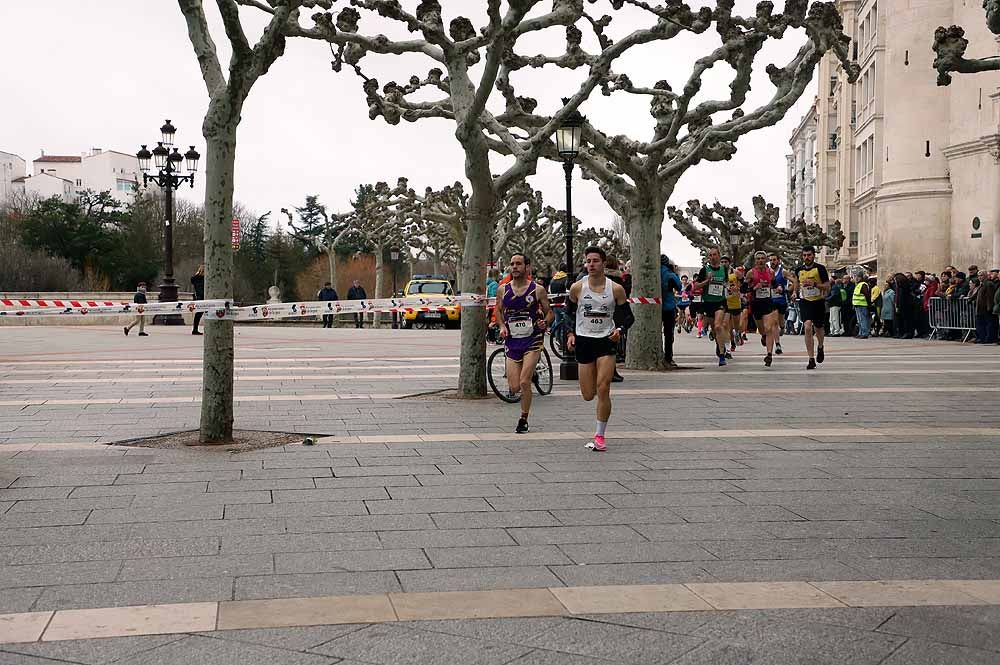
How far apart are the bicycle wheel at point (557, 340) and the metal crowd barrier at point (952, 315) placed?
1170 centimetres

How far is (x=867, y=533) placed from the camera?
6.25m

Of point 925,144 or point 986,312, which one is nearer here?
point 986,312

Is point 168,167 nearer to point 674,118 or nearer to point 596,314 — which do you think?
point 674,118

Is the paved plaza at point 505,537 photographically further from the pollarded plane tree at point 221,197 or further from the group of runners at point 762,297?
the group of runners at point 762,297

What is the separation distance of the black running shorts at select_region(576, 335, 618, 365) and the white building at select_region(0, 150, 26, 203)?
425ft

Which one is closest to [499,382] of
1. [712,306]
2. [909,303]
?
[712,306]

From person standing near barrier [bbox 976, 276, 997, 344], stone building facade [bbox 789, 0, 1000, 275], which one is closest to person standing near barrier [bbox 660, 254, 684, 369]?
person standing near barrier [bbox 976, 276, 997, 344]

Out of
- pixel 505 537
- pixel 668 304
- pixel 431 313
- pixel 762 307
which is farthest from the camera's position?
pixel 431 313

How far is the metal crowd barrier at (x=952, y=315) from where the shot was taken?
27.2 metres

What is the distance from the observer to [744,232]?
54906 mm

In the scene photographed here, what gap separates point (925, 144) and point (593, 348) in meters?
44.9

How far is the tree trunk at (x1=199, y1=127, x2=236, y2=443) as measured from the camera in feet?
31.6

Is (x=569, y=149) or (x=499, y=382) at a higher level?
(x=569, y=149)

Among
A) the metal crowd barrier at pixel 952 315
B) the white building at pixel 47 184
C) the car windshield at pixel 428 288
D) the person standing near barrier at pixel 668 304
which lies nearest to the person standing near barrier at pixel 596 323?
the person standing near barrier at pixel 668 304
